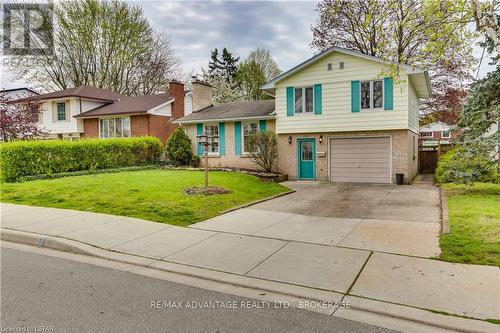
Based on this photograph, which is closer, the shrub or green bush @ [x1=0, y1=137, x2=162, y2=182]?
green bush @ [x1=0, y1=137, x2=162, y2=182]

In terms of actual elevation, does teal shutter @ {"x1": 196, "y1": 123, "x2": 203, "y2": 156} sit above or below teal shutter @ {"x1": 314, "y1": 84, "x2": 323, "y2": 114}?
below

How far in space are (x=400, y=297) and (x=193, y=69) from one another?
128 ft

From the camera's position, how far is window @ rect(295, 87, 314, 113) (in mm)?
16953

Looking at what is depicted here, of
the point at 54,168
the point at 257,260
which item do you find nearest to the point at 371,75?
the point at 257,260

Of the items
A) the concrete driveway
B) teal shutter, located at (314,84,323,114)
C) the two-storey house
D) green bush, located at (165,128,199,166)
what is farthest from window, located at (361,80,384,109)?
green bush, located at (165,128,199,166)

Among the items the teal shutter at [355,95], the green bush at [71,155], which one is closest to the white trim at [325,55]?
the teal shutter at [355,95]

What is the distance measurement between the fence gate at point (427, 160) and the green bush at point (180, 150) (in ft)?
46.4

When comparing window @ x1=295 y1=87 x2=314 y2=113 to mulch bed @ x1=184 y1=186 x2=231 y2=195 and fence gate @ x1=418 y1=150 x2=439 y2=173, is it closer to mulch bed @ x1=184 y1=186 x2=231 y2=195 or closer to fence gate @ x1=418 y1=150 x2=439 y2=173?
mulch bed @ x1=184 y1=186 x2=231 y2=195

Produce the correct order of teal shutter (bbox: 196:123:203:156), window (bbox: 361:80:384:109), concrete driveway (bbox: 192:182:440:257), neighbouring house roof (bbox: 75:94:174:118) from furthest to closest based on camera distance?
neighbouring house roof (bbox: 75:94:174:118) < teal shutter (bbox: 196:123:203:156) < window (bbox: 361:80:384:109) < concrete driveway (bbox: 192:182:440:257)

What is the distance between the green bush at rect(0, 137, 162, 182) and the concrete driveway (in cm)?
1031

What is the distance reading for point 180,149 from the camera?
20.0 metres

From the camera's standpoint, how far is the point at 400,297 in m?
4.18

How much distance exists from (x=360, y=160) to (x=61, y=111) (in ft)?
74.8

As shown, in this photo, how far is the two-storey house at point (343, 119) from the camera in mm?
15352
